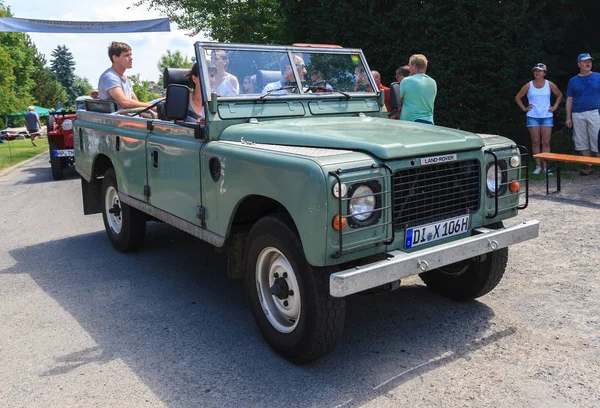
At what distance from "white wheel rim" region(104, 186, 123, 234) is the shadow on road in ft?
2.57

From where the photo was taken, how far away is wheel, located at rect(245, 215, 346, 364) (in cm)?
334

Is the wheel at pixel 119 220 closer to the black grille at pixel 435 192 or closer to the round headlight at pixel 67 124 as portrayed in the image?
the black grille at pixel 435 192

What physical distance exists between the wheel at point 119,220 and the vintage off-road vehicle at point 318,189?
83 cm

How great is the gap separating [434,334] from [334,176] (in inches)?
62.3

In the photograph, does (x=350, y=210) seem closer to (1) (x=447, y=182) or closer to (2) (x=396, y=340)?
(1) (x=447, y=182)

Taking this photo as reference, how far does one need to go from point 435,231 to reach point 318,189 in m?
0.98

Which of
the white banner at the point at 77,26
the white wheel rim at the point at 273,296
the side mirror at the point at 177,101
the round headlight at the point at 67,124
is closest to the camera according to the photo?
the white wheel rim at the point at 273,296

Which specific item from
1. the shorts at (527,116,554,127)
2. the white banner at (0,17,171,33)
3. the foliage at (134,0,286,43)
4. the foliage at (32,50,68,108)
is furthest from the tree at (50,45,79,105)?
the shorts at (527,116,554,127)

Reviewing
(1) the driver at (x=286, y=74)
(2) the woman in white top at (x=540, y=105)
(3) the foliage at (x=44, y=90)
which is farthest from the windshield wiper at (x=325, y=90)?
(3) the foliage at (x=44, y=90)

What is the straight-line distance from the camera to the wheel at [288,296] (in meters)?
3.34

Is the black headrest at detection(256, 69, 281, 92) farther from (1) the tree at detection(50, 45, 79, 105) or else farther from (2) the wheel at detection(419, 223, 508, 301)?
(1) the tree at detection(50, 45, 79, 105)

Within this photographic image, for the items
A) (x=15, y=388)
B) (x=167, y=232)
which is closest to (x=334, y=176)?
(x=15, y=388)

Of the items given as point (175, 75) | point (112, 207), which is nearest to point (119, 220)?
point (112, 207)

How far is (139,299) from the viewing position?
4.97m
